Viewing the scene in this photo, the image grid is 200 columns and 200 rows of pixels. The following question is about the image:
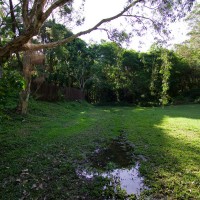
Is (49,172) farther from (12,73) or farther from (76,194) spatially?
(12,73)

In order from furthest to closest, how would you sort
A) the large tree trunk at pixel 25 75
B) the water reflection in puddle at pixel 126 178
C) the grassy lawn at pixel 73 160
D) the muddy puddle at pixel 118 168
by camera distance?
the large tree trunk at pixel 25 75
the muddy puddle at pixel 118 168
the water reflection in puddle at pixel 126 178
the grassy lawn at pixel 73 160

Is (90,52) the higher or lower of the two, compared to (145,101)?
higher

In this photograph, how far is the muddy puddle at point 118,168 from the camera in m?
4.57

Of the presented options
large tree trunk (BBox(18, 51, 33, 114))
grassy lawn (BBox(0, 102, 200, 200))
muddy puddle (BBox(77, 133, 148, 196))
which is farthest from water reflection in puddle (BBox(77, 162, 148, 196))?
large tree trunk (BBox(18, 51, 33, 114))

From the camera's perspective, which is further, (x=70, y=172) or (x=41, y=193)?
(x=70, y=172)

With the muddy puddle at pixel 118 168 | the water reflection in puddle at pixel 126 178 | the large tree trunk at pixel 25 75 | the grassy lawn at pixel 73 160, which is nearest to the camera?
the grassy lawn at pixel 73 160

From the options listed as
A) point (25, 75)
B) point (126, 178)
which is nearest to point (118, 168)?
point (126, 178)

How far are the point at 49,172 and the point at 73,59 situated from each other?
967 inches

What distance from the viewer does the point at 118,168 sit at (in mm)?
5594

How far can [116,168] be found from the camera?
18.3 feet

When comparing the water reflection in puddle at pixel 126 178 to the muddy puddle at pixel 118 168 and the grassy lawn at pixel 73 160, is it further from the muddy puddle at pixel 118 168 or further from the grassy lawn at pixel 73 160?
the grassy lawn at pixel 73 160

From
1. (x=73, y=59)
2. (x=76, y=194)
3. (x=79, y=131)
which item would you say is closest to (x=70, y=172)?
(x=76, y=194)

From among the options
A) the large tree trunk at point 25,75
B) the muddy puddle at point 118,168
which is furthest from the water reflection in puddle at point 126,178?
the large tree trunk at point 25,75

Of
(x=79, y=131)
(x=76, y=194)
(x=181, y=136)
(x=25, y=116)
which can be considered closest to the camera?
(x=76, y=194)
